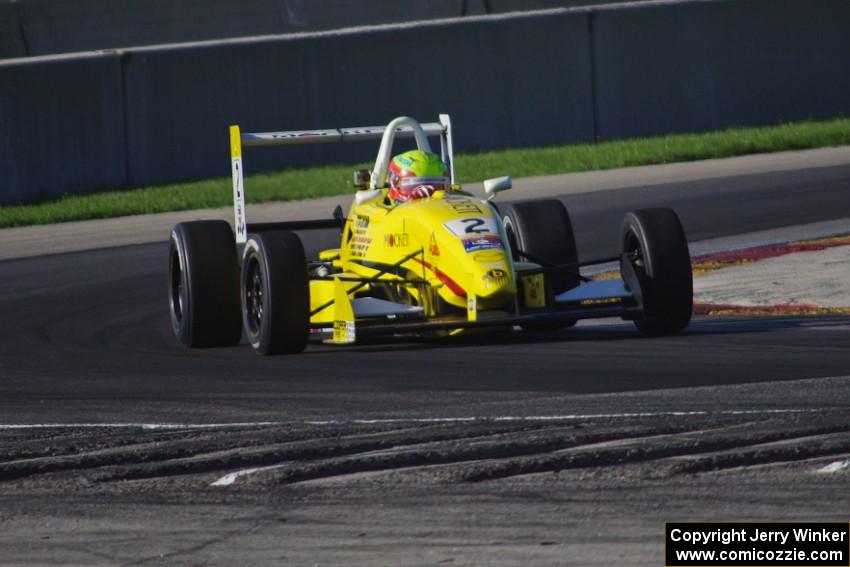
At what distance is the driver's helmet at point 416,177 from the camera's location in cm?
1280

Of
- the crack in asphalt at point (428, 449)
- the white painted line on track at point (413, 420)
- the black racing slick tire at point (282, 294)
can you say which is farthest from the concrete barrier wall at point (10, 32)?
the crack in asphalt at point (428, 449)

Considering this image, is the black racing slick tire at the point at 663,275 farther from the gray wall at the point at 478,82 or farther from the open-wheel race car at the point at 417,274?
the gray wall at the point at 478,82

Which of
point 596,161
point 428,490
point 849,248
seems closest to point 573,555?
point 428,490

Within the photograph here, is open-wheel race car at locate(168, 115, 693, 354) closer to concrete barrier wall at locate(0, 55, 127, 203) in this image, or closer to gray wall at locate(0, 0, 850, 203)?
concrete barrier wall at locate(0, 55, 127, 203)

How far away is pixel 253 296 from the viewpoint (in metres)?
12.5

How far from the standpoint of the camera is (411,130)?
542 inches

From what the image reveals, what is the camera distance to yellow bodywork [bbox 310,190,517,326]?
38.1ft

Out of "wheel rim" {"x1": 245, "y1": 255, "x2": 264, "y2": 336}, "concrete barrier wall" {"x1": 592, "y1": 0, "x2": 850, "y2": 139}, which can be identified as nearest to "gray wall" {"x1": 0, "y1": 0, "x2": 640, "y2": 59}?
"concrete barrier wall" {"x1": 592, "y1": 0, "x2": 850, "y2": 139}

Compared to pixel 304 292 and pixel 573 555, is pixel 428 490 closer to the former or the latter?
pixel 573 555

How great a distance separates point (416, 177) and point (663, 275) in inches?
82.6

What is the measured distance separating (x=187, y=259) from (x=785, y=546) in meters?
7.50

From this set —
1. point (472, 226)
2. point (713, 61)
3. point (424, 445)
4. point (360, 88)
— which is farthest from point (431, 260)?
point (713, 61)

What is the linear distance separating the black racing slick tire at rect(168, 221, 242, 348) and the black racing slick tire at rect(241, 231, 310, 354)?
0.79 meters

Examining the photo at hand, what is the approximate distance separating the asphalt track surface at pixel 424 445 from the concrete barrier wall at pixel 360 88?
13099 millimetres
